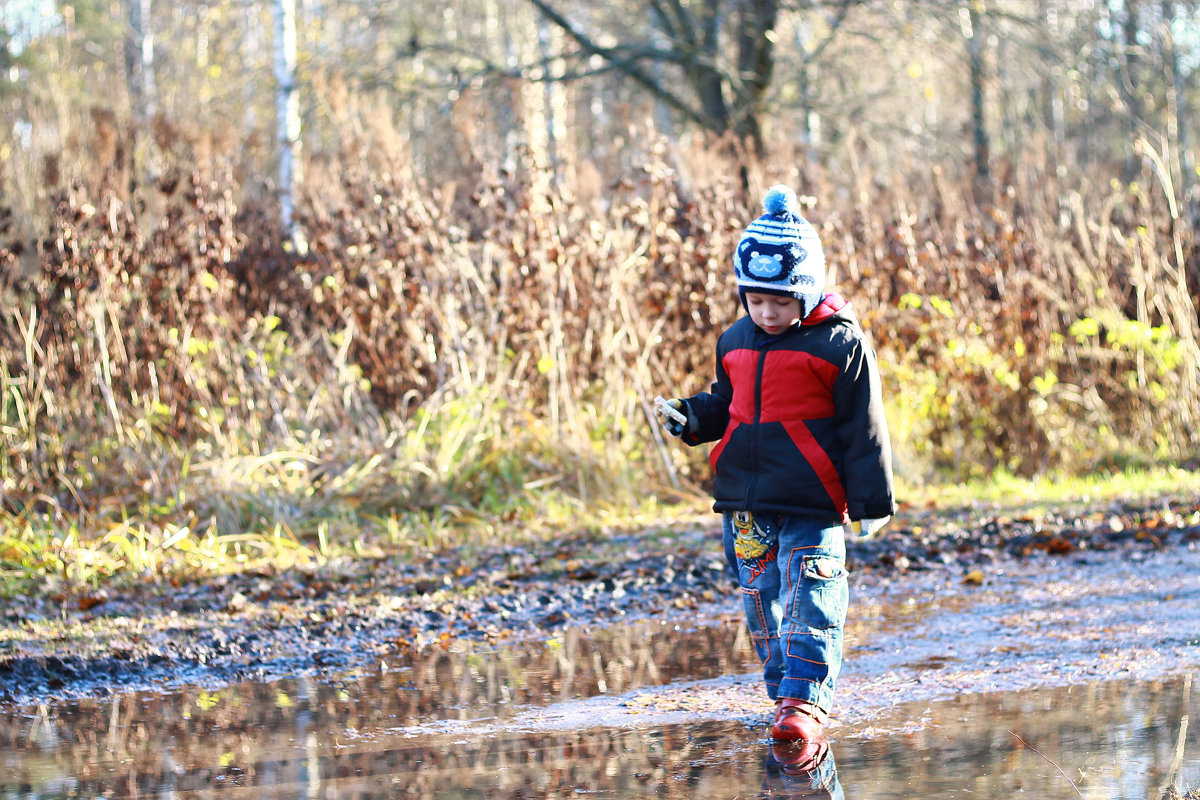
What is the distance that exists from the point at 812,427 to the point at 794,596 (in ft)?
1.68

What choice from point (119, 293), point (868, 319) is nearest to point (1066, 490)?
point (868, 319)

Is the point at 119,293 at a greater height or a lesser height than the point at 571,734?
greater

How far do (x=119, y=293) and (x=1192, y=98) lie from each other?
3035 centimetres

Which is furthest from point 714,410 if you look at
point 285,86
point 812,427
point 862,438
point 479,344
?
point 285,86

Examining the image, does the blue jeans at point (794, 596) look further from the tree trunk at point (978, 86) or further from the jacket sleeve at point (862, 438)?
the tree trunk at point (978, 86)

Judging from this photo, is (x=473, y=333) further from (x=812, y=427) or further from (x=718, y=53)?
(x=718, y=53)

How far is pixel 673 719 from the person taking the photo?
167 inches

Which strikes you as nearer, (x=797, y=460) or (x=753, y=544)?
(x=797, y=460)

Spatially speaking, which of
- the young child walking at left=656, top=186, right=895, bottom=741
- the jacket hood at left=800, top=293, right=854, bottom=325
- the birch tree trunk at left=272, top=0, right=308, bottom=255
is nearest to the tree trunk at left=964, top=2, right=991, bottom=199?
the birch tree trunk at left=272, top=0, right=308, bottom=255

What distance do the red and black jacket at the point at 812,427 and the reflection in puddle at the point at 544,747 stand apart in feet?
2.35

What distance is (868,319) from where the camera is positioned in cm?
978

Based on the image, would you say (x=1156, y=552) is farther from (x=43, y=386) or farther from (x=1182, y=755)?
(x=43, y=386)

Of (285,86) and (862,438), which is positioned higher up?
(285,86)

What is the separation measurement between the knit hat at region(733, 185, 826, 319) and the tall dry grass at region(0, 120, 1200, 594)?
4140 mm
